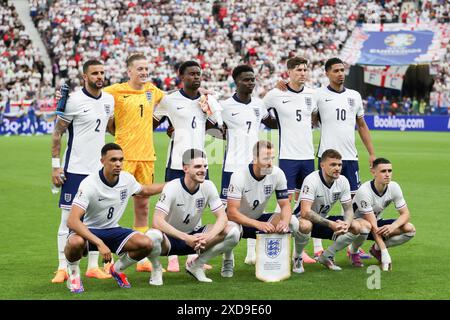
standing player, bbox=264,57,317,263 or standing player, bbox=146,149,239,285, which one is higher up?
standing player, bbox=264,57,317,263

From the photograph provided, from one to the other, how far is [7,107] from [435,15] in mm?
24369

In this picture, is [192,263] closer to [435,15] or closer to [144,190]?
[144,190]

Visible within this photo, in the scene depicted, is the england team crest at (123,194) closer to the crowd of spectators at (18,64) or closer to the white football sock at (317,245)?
the white football sock at (317,245)

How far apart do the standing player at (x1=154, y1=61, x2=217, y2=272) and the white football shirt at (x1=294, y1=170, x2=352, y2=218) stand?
50.1 inches

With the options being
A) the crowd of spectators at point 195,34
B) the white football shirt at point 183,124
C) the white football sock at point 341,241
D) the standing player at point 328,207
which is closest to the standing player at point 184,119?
the white football shirt at point 183,124

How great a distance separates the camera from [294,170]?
32.5ft

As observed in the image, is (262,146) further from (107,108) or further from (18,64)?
(18,64)

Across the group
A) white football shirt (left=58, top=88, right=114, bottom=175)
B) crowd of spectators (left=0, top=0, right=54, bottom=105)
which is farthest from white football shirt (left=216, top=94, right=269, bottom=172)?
crowd of spectators (left=0, top=0, right=54, bottom=105)

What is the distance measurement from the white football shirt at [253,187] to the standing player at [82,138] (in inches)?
58.5

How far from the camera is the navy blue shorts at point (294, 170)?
9867 millimetres

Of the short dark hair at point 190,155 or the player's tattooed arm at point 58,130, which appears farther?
the player's tattooed arm at point 58,130

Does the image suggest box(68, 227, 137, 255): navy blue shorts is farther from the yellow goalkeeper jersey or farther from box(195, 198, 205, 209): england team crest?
the yellow goalkeeper jersey

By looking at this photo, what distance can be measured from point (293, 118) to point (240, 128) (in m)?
0.77

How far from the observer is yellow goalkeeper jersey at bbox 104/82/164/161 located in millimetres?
8961
